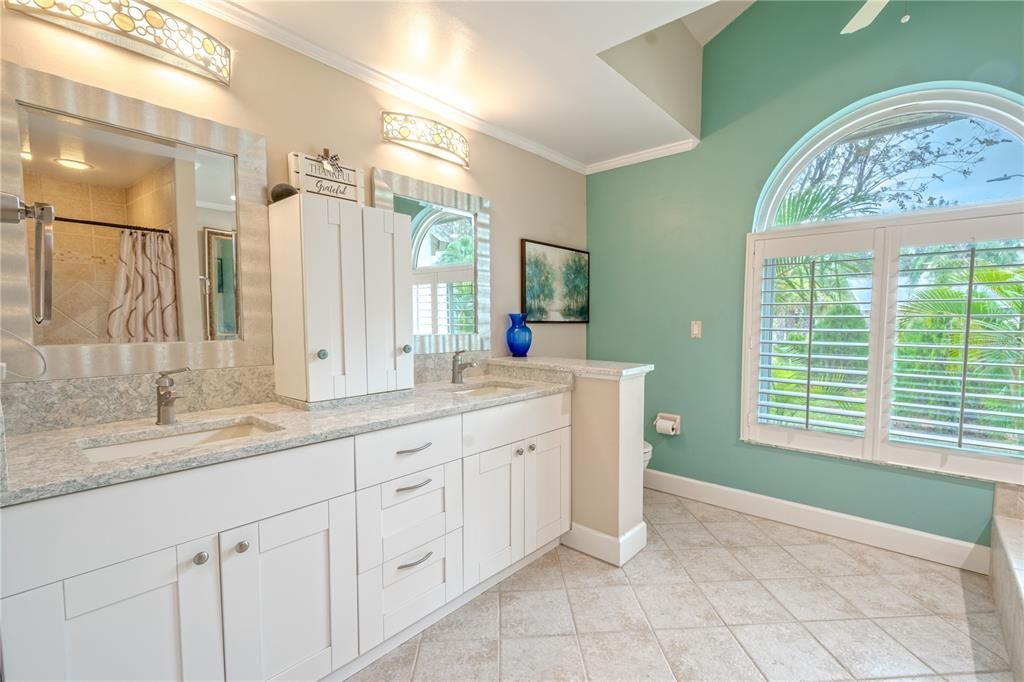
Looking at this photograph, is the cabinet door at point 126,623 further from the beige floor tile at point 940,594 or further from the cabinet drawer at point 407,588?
the beige floor tile at point 940,594

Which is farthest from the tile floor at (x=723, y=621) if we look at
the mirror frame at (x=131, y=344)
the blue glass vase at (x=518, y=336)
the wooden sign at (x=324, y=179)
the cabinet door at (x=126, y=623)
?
the wooden sign at (x=324, y=179)

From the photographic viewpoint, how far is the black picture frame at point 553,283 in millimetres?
2965

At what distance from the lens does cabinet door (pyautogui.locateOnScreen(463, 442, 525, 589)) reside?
1.85m

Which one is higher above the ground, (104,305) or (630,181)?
(630,181)

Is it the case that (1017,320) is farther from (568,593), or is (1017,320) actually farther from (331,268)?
(331,268)

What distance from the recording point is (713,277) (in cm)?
289

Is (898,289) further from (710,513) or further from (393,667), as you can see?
(393,667)

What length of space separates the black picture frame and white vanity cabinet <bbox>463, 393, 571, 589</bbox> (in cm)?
94

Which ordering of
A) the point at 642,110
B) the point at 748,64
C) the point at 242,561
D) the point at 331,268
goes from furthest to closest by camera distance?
the point at 748,64 → the point at 642,110 → the point at 331,268 → the point at 242,561

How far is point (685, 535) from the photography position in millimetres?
2512

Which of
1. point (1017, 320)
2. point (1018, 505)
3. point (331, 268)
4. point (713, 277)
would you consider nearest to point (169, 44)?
point (331, 268)

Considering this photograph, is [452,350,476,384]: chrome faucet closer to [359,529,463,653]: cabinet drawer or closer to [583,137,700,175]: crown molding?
[359,529,463,653]: cabinet drawer

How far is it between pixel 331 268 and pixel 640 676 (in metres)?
1.89

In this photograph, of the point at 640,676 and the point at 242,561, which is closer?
the point at 242,561
